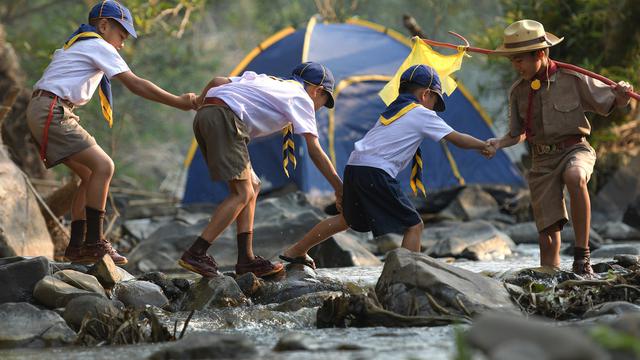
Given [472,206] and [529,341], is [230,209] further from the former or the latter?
[472,206]

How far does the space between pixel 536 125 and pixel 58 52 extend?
2.91 m

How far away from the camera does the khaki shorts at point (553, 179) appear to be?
20.0 feet

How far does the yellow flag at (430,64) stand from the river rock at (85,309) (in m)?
2.47

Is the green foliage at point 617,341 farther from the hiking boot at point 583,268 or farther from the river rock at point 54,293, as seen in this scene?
the hiking boot at point 583,268

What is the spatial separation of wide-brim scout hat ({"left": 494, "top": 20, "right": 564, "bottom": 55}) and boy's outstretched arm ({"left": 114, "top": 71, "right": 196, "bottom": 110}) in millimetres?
1862

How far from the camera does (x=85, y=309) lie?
188 inches

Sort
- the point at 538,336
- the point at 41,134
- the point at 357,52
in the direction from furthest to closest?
the point at 357,52 → the point at 41,134 → the point at 538,336

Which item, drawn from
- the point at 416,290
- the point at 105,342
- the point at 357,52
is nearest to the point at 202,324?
the point at 105,342

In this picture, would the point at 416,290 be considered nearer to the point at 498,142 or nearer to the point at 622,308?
the point at 622,308

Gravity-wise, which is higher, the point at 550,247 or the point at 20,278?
the point at 20,278

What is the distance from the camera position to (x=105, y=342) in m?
4.49

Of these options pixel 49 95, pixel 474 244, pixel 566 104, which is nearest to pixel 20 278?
pixel 49 95

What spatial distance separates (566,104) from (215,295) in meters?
2.39

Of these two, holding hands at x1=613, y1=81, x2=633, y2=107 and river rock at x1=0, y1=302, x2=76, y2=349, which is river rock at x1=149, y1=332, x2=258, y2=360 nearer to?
river rock at x1=0, y1=302, x2=76, y2=349
